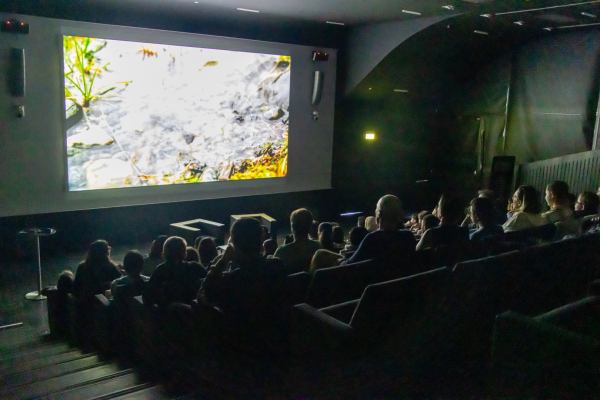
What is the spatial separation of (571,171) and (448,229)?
4.69 meters

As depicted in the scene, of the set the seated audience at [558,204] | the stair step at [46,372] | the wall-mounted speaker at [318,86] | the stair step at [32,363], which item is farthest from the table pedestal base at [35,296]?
the wall-mounted speaker at [318,86]

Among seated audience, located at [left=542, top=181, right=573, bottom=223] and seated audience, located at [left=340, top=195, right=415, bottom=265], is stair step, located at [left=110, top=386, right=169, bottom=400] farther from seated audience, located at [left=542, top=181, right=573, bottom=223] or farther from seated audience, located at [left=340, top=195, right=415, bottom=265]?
seated audience, located at [left=542, top=181, right=573, bottom=223]

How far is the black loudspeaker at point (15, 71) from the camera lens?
560 cm

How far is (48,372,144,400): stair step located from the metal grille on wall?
6.46 m

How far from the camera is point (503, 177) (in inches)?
320

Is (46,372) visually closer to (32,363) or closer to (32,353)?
(32,363)

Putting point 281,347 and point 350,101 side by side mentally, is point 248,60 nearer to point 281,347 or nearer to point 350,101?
point 350,101

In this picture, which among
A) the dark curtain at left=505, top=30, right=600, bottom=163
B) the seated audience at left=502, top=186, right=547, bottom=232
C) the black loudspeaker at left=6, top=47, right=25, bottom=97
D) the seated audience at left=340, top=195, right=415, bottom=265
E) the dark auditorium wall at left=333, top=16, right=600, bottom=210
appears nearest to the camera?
the seated audience at left=340, top=195, right=415, bottom=265

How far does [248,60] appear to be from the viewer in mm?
7527

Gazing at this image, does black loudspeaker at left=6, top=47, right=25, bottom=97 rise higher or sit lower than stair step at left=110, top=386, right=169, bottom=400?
higher

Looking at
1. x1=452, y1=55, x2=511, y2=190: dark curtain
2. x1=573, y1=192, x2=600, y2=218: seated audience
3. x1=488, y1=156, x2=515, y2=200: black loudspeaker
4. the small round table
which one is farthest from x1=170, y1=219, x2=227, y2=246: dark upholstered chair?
x1=452, y1=55, x2=511, y2=190: dark curtain

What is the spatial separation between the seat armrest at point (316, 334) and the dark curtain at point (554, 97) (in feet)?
24.7

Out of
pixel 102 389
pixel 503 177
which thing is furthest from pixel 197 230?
pixel 503 177

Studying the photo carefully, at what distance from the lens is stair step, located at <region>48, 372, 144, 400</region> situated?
7.80 ft
